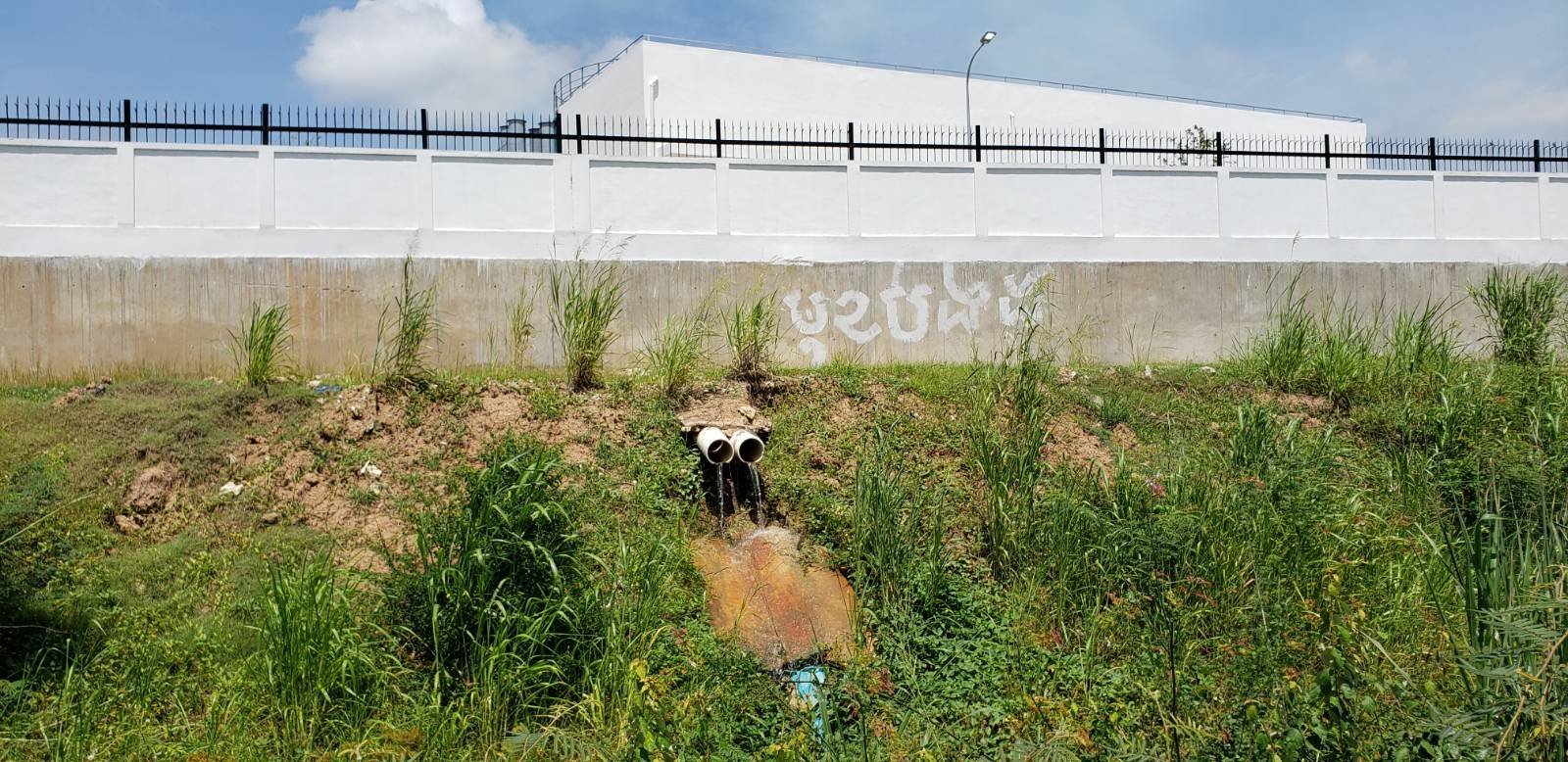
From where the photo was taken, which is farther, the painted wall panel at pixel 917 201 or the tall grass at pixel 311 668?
the painted wall panel at pixel 917 201

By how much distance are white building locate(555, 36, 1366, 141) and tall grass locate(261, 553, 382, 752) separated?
2141cm

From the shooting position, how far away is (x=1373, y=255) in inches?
607

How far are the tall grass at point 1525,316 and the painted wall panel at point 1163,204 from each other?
11.3ft

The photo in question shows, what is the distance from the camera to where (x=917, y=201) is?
14.1m

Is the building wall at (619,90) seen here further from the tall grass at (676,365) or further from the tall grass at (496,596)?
Result: the tall grass at (496,596)

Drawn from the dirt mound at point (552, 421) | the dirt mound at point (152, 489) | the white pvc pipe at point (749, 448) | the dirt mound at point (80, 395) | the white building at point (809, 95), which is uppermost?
the white building at point (809, 95)

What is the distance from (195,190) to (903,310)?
26.8ft

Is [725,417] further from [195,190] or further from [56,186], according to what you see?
[56,186]

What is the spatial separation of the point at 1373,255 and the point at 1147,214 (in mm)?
3512

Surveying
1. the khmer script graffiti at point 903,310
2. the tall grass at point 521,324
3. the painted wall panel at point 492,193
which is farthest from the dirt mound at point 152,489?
the khmer script graffiti at point 903,310

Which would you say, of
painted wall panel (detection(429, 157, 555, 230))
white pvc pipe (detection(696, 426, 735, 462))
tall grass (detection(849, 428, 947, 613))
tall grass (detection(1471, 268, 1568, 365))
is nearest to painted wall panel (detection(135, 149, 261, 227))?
painted wall panel (detection(429, 157, 555, 230))

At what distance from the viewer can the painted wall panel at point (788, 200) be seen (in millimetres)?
13672

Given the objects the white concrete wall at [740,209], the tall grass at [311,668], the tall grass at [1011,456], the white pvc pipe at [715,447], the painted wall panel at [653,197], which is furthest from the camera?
the painted wall panel at [653,197]

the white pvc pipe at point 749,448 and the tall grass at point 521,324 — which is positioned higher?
the tall grass at point 521,324
